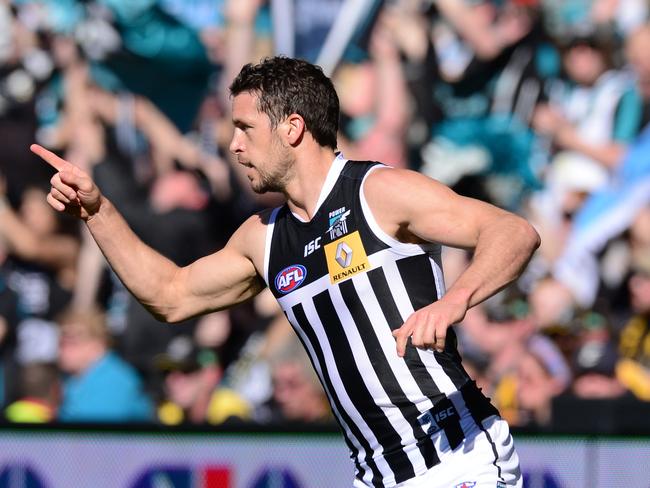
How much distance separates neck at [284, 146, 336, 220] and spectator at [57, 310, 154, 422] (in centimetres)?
388

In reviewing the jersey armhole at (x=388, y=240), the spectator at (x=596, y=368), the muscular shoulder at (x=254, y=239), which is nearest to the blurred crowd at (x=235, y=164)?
the spectator at (x=596, y=368)

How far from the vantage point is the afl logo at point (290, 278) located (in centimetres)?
415

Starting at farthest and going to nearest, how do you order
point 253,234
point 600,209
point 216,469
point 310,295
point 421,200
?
1. point 600,209
2. point 216,469
3. point 253,234
4. point 310,295
5. point 421,200

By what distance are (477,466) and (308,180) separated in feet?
3.90

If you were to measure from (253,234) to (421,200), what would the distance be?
0.83 meters

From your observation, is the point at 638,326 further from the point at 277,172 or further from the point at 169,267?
the point at 277,172

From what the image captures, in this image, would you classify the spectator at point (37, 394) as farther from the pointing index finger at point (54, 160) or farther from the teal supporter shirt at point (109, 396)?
the pointing index finger at point (54, 160)

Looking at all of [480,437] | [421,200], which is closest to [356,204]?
[421,200]

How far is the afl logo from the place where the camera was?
4.15 m

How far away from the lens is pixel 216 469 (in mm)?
6070

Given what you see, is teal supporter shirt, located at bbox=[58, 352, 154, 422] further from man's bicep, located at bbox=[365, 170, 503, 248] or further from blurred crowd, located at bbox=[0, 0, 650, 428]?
man's bicep, located at bbox=[365, 170, 503, 248]

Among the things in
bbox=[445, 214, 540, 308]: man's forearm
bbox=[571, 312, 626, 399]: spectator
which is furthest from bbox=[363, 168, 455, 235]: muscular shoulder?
bbox=[571, 312, 626, 399]: spectator

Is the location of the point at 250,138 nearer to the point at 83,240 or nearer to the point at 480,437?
the point at 480,437

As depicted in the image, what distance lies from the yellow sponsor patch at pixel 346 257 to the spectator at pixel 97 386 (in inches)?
157
